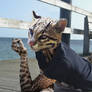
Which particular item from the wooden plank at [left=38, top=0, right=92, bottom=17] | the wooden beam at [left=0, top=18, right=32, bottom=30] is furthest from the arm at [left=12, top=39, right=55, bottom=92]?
the wooden plank at [left=38, top=0, right=92, bottom=17]

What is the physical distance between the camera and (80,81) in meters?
1.79

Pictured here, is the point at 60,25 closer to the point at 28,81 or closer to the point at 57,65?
the point at 57,65

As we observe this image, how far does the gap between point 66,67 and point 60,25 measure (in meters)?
0.27

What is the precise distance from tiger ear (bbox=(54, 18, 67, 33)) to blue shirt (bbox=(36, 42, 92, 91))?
0.10 m

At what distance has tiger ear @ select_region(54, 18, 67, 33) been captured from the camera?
166 cm

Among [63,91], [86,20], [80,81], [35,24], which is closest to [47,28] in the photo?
[35,24]

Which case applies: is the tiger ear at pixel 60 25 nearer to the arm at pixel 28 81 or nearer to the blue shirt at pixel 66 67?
the blue shirt at pixel 66 67

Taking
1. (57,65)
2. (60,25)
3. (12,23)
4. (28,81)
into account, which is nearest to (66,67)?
(57,65)

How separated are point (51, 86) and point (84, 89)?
0.41m

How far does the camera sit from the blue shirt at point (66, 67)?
65.9 inches

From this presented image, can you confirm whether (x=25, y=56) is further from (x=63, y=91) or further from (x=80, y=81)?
(x=80, y=81)

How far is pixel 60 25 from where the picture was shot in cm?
167

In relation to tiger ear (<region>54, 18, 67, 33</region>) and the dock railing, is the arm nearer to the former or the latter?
tiger ear (<region>54, 18, 67, 33</region>)

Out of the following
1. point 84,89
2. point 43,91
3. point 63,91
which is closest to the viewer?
point 84,89
